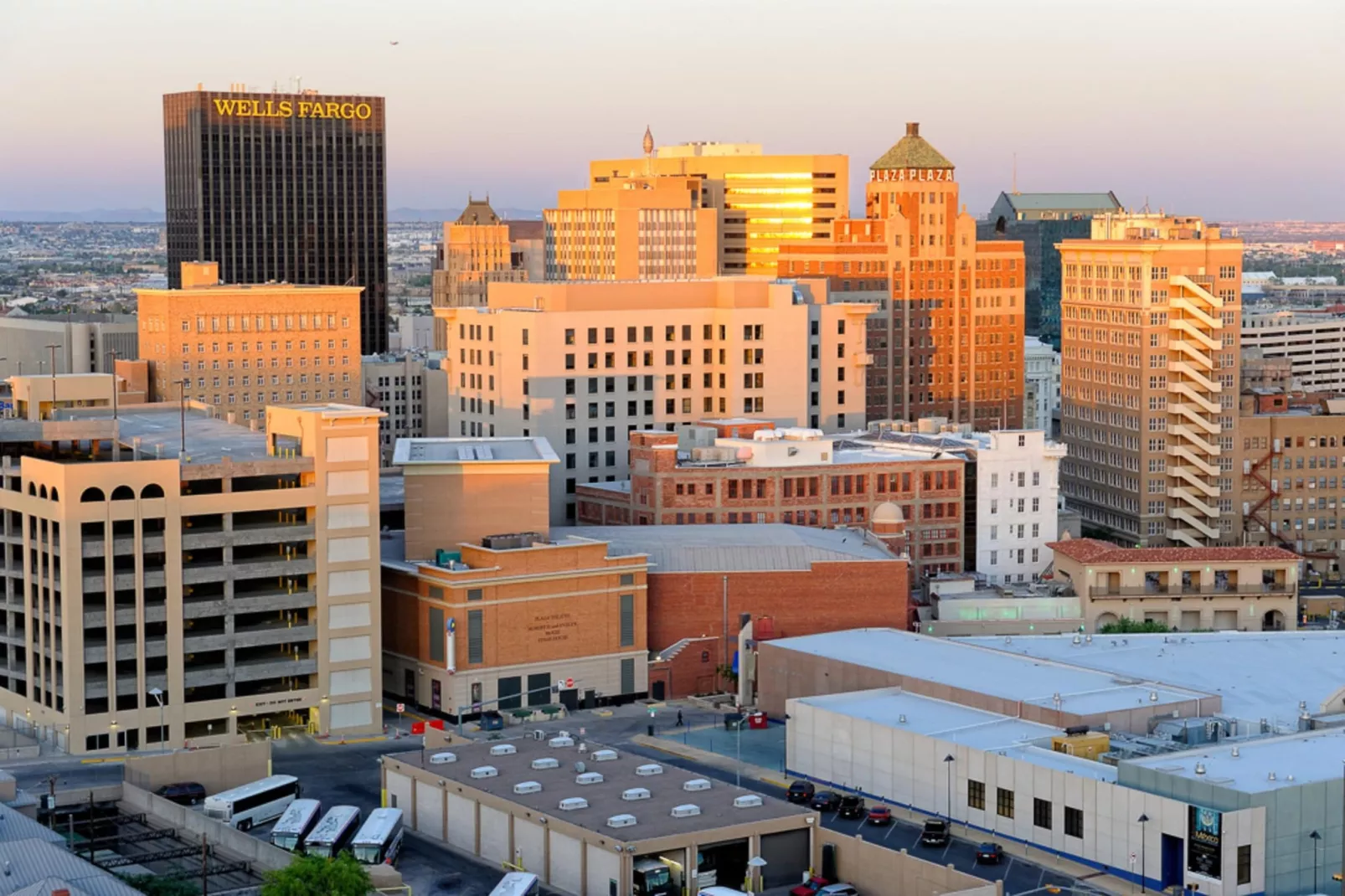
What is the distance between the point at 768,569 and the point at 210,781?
46680mm

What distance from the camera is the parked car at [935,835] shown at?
11956 cm

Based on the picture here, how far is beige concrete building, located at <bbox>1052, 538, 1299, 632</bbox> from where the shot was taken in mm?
181000

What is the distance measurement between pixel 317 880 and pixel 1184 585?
98181mm

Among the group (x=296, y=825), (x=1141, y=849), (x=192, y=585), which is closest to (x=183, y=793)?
(x=296, y=825)

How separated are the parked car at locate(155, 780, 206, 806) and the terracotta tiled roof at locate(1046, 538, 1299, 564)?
7713cm

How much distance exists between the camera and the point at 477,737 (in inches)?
5728

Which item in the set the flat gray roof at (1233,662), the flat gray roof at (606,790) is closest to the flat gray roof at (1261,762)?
the flat gray roof at (1233,662)

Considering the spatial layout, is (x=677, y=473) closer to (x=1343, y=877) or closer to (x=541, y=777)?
(x=541, y=777)

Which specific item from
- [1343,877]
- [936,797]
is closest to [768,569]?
[936,797]

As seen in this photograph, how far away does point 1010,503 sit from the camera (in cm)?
19000

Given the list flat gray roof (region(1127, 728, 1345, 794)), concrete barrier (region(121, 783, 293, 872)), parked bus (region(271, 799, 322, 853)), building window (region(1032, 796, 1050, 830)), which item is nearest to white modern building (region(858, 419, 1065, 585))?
flat gray roof (region(1127, 728, 1345, 794))

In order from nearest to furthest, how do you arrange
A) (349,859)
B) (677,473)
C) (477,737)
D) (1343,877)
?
(349,859)
(1343,877)
(477,737)
(677,473)

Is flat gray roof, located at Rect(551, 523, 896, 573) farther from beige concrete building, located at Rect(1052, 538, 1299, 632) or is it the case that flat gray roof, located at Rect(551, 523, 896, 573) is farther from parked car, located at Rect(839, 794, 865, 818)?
parked car, located at Rect(839, 794, 865, 818)

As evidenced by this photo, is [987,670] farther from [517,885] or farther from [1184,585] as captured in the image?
[1184,585]
